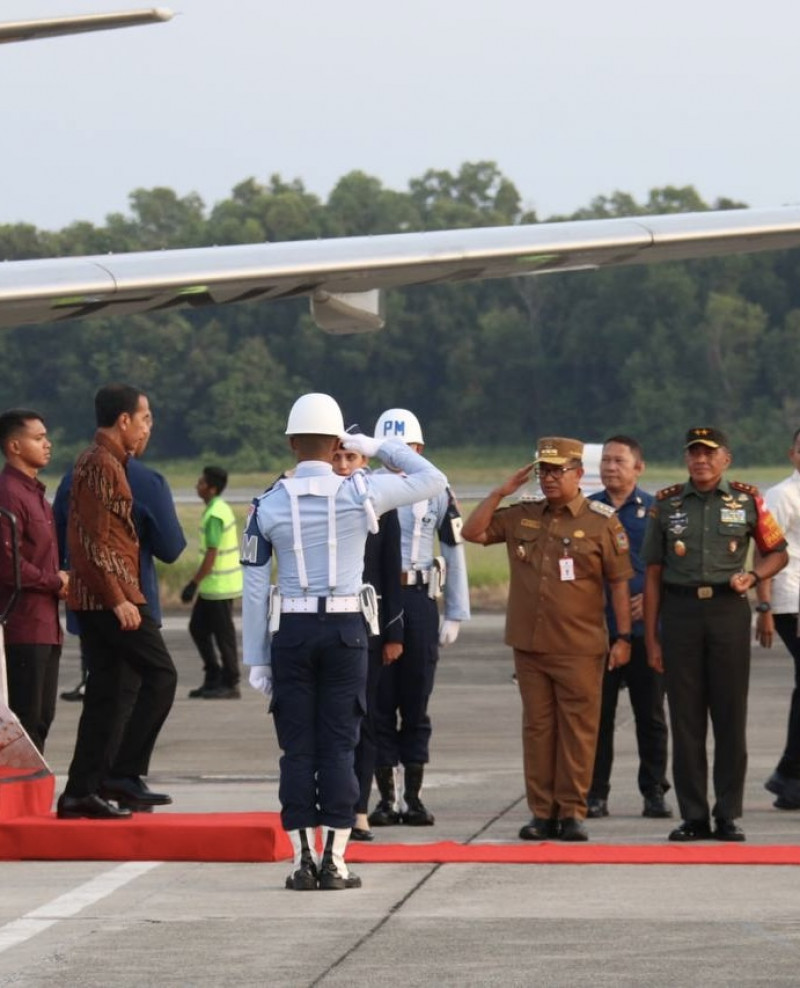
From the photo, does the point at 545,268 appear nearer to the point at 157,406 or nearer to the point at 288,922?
the point at 288,922

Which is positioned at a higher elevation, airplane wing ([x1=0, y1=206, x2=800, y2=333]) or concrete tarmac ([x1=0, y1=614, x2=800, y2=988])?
airplane wing ([x1=0, y1=206, x2=800, y2=333])

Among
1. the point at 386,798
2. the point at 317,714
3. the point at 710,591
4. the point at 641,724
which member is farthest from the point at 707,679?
the point at 317,714

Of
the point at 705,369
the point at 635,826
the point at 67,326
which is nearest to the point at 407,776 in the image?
the point at 635,826

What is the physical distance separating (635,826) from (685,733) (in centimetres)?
66

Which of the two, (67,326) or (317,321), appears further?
(67,326)

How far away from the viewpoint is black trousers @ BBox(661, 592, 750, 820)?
977 centimetres

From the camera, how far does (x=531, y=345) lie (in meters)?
66.9

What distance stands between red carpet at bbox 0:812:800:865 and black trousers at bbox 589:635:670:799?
5.26 feet

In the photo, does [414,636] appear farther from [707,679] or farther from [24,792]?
[24,792]

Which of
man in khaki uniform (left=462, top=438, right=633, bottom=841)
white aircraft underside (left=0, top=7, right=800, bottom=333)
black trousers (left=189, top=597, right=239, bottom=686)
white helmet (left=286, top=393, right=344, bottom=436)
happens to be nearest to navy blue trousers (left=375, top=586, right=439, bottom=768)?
man in khaki uniform (left=462, top=438, right=633, bottom=841)

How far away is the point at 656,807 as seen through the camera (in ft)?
34.6

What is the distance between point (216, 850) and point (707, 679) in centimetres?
244

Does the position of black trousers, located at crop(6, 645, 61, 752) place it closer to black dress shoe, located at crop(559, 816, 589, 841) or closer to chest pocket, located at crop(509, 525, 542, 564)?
chest pocket, located at crop(509, 525, 542, 564)

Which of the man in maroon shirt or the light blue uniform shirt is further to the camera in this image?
the man in maroon shirt
